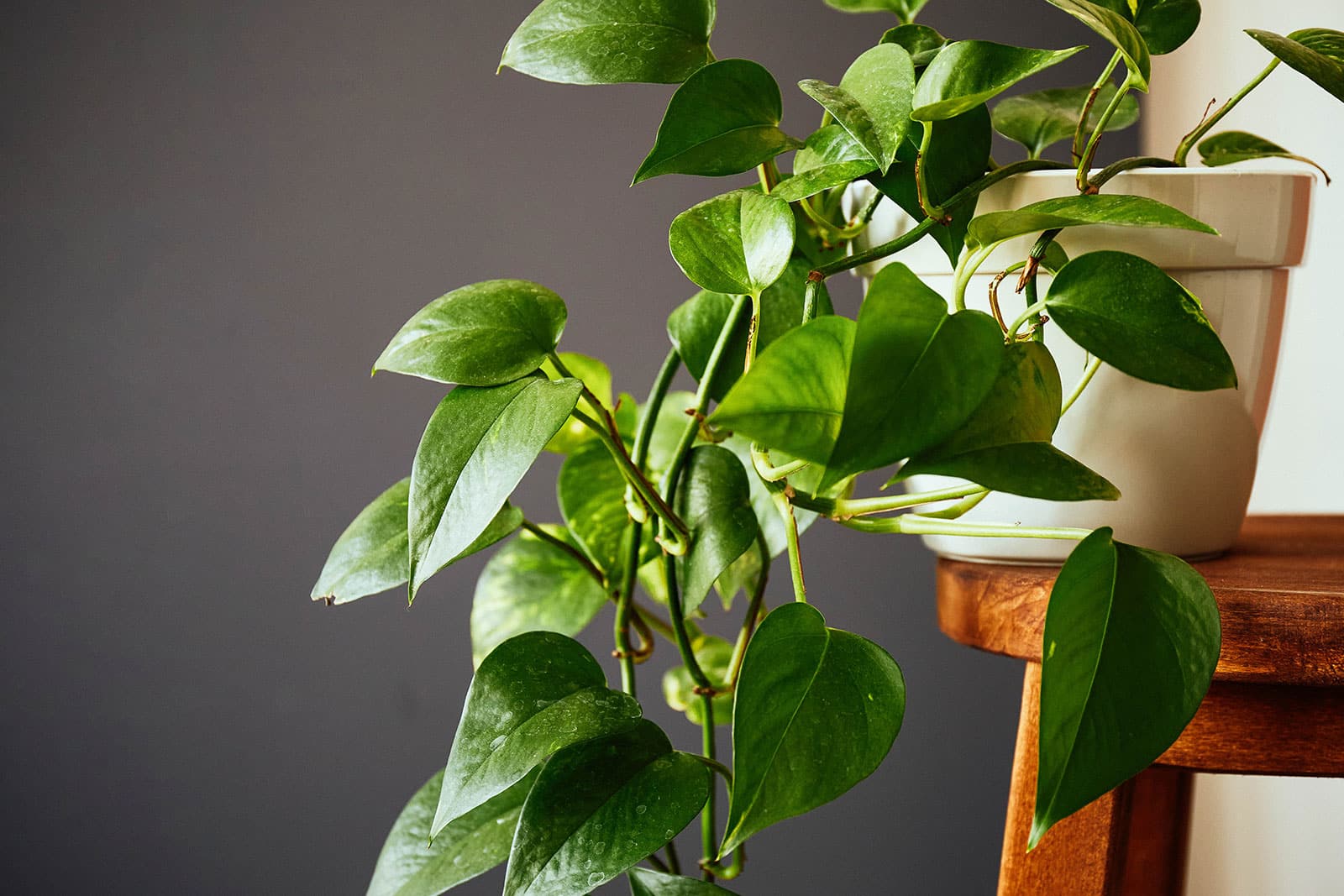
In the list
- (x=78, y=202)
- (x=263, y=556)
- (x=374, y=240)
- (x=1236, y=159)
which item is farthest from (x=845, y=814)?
(x=78, y=202)

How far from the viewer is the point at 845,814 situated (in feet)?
4.53

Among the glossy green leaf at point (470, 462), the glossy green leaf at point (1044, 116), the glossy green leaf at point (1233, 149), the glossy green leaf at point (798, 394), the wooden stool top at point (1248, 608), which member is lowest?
the wooden stool top at point (1248, 608)

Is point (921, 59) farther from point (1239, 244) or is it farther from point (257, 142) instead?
point (257, 142)

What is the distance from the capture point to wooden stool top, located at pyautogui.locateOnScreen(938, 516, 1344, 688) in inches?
14.1

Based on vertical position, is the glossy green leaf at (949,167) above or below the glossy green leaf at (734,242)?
above

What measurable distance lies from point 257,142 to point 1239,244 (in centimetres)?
121

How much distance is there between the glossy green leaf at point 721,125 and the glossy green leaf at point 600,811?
0.68 feet

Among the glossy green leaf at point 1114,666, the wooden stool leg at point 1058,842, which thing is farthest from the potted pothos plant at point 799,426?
the wooden stool leg at point 1058,842

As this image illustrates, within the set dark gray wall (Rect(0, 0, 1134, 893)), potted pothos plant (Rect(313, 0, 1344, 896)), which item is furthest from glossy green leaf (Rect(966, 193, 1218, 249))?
dark gray wall (Rect(0, 0, 1134, 893))

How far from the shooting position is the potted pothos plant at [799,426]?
0.28 m

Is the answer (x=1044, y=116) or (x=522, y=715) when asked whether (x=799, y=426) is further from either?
(x=1044, y=116)

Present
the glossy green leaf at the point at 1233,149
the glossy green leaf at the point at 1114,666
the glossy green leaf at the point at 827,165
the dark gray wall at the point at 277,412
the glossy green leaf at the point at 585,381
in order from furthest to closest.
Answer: the dark gray wall at the point at 277,412 < the glossy green leaf at the point at 585,381 < the glossy green leaf at the point at 1233,149 < the glossy green leaf at the point at 827,165 < the glossy green leaf at the point at 1114,666

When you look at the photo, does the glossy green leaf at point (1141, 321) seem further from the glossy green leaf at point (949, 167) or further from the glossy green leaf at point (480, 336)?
the glossy green leaf at point (480, 336)

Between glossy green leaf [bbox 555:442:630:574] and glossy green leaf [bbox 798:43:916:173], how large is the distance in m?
0.22
